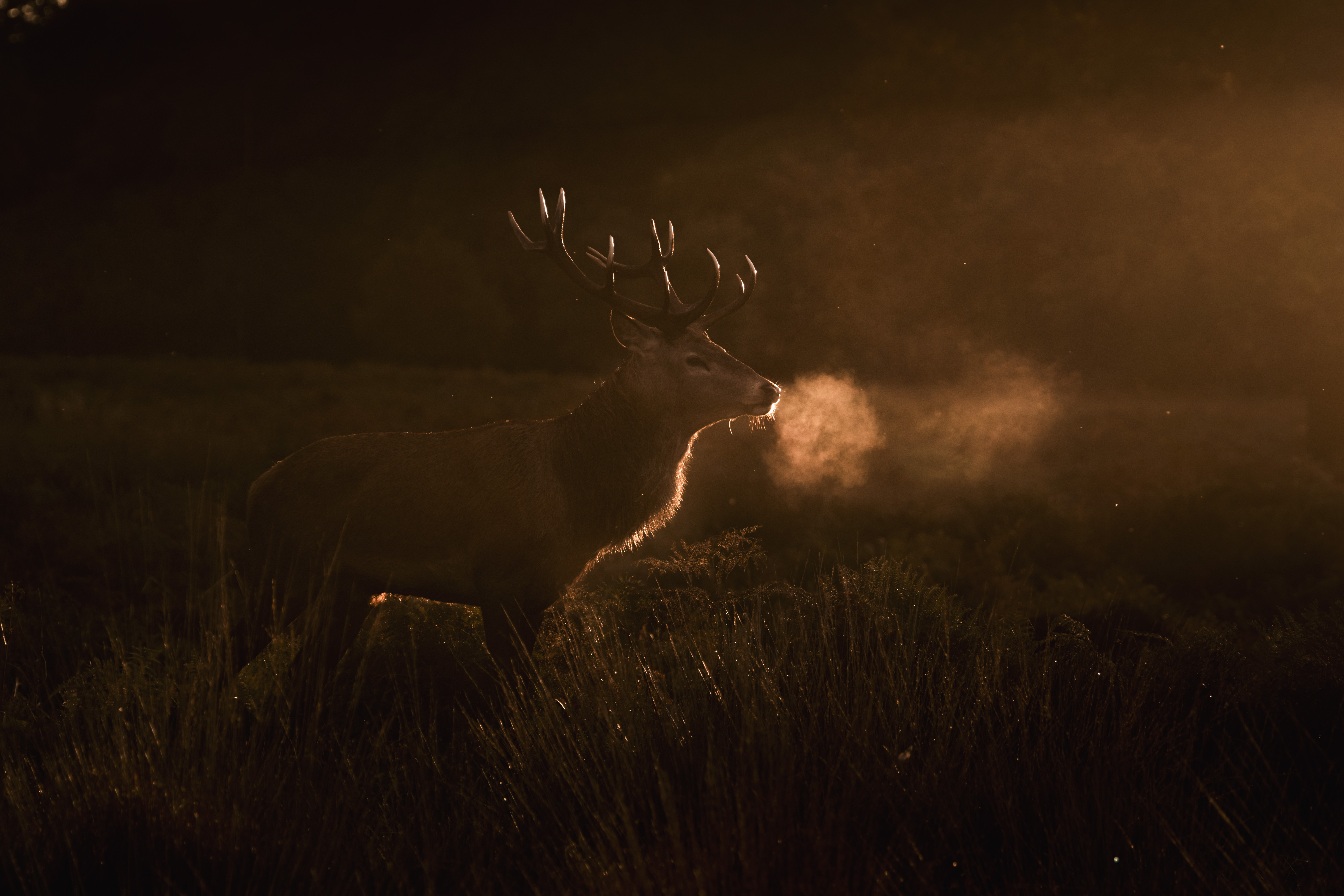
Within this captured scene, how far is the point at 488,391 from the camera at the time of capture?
14664mm

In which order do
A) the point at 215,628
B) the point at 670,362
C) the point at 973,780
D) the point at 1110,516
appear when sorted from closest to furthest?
the point at 973,780
the point at 215,628
the point at 670,362
the point at 1110,516

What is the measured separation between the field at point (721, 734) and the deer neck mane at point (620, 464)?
504mm

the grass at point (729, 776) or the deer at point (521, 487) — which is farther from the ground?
the deer at point (521, 487)

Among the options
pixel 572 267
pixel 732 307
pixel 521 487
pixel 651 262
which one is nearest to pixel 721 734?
pixel 521 487

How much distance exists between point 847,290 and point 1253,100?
193 inches

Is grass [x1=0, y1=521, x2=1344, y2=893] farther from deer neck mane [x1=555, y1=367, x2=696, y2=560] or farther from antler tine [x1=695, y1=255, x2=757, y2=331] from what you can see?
antler tine [x1=695, y1=255, x2=757, y2=331]

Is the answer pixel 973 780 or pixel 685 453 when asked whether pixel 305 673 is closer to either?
Answer: pixel 685 453

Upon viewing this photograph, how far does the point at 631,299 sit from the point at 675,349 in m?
0.44

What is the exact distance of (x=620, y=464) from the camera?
5387 millimetres

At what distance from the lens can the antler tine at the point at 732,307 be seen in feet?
18.2

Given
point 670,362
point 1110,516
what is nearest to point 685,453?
point 670,362

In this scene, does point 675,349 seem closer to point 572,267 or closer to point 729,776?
point 572,267

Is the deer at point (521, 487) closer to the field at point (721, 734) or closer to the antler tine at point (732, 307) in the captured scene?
the antler tine at point (732, 307)

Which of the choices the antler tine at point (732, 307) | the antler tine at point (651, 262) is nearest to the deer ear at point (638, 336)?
the antler tine at point (732, 307)
